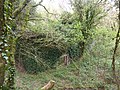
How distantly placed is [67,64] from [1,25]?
11.5 meters

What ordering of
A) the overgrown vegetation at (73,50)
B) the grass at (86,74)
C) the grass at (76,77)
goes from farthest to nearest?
the grass at (86,74) < the grass at (76,77) < the overgrown vegetation at (73,50)

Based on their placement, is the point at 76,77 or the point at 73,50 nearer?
the point at 76,77

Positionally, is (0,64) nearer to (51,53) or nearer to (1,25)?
(1,25)

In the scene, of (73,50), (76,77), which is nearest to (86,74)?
(76,77)

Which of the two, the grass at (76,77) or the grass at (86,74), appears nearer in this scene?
the grass at (76,77)

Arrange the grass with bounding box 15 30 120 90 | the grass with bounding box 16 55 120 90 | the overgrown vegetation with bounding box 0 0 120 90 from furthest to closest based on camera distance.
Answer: the grass with bounding box 15 30 120 90 → the grass with bounding box 16 55 120 90 → the overgrown vegetation with bounding box 0 0 120 90

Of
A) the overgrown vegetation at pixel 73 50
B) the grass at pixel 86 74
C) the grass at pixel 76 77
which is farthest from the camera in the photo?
the grass at pixel 86 74

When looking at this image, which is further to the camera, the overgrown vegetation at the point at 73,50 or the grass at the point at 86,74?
the grass at the point at 86,74

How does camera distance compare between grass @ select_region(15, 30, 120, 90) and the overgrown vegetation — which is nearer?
the overgrown vegetation

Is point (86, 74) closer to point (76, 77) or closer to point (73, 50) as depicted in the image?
point (76, 77)

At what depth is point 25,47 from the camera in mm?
9922

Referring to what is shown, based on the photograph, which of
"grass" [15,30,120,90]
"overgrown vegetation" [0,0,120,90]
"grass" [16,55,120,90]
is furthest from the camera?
"grass" [15,30,120,90]

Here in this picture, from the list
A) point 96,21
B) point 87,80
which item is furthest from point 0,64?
point 96,21

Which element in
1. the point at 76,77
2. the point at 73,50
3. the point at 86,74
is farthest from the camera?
the point at 73,50
